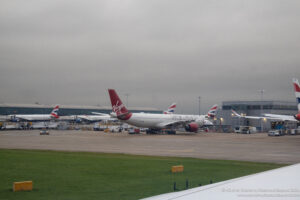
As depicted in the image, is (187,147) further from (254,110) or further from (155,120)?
(254,110)

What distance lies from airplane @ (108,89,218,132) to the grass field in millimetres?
33869

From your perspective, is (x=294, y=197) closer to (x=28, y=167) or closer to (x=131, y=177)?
(x=131, y=177)

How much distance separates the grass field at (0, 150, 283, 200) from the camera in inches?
477

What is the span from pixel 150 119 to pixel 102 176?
45.5m

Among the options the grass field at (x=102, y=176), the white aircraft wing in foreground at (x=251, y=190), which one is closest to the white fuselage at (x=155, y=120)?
the grass field at (x=102, y=176)

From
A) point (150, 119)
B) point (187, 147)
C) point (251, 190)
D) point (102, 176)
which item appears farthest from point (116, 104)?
point (251, 190)

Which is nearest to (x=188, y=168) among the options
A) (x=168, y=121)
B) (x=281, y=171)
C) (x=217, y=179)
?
(x=217, y=179)

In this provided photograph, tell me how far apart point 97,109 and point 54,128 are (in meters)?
91.6

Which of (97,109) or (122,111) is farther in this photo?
(97,109)

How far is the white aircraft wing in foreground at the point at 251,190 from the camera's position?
3.59 m

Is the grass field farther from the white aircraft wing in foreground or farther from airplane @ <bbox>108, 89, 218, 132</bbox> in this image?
airplane @ <bbox>108, 89, 218, 132</bbox>

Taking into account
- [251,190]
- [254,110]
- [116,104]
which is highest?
[254,110]

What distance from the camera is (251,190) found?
3859 mm

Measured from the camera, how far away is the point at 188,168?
61.6ft
